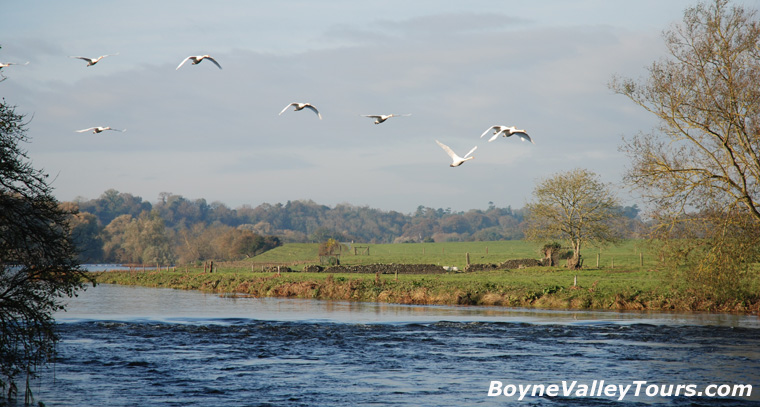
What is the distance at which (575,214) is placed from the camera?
6147 cm

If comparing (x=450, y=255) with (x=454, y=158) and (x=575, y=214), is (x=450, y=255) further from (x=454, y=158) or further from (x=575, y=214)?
(x=454, y=158)

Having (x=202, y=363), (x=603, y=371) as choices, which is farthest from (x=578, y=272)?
(x=202, y=363)

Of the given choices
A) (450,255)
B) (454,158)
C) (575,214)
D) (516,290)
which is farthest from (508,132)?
(450,255)

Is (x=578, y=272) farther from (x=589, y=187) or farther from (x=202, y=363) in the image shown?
(x=202, y=363)

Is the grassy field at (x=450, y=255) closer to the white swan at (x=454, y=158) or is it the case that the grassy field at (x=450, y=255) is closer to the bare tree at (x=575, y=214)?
the bare tree at (x=575, y=214)

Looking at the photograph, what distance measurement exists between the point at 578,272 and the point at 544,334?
2799cm

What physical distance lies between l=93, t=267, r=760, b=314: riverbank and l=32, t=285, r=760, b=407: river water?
2.84 m

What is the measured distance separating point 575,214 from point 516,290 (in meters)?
21.9

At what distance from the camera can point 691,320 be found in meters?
31.6

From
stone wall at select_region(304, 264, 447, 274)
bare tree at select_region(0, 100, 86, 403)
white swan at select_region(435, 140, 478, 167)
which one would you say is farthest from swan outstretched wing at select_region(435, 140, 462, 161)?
stone wall at select_region(304, 264, 447, 274)

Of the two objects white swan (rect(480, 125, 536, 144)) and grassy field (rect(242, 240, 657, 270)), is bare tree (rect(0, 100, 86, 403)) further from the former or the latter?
grassy field (rect(242, 240, 657, 270))

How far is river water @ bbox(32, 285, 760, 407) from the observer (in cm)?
1747

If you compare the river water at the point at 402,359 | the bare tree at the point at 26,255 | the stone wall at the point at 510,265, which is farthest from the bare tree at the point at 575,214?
the bare tree at the point at 26,255

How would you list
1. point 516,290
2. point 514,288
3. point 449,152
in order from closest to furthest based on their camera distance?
point 449,152, point 516,290, point 514,288
